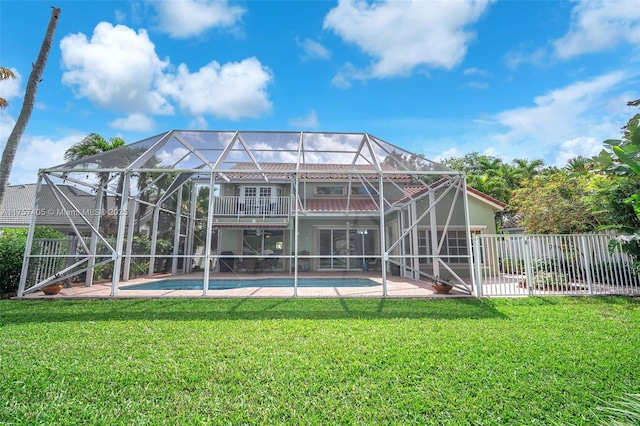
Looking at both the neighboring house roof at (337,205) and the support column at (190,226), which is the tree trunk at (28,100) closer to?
the support column at (190,226)

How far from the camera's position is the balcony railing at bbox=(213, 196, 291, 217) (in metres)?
16.8

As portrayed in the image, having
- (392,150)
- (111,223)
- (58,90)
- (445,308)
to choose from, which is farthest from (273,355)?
(58,90)

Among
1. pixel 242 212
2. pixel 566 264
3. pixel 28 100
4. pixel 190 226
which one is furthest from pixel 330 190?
pixel 28 100

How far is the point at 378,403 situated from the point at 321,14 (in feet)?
40.7

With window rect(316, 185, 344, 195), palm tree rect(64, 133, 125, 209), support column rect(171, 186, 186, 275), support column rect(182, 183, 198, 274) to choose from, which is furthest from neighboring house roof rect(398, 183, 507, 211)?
palm tree rect(64, 133, 125, 209)

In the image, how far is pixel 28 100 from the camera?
7504 millimetres

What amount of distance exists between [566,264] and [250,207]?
1472 centimetres

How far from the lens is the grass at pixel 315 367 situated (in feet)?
9.21

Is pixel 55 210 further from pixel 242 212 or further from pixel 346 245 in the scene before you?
pixel 346 245

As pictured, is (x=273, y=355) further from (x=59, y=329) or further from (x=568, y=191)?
(x=568, y=191)

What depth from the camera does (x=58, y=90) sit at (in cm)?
1316

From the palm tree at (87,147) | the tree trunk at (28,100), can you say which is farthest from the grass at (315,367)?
the palm tree at (87,147)

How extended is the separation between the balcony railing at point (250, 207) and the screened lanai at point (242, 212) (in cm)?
6

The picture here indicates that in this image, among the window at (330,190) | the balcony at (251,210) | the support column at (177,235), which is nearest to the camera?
the support column at (177,235)
